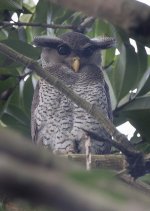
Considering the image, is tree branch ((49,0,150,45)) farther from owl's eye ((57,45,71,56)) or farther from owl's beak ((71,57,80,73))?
owl's eye ((57,45,71,56))

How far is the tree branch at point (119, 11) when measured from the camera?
386 mm

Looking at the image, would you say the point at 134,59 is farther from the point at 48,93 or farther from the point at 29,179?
the point at 29,179

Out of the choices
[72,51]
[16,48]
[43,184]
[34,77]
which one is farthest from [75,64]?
[43,184]

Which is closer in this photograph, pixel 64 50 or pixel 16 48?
pixel 16 48

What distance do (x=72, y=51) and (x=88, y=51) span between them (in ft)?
0.52

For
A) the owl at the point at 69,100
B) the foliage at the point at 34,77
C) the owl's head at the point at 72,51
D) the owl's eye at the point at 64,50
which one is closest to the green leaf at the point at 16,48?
the foliage at the point at 34,77

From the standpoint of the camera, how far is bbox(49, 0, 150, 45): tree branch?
0.39 m

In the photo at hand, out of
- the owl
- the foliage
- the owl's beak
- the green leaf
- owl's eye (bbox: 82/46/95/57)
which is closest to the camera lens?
the foliage

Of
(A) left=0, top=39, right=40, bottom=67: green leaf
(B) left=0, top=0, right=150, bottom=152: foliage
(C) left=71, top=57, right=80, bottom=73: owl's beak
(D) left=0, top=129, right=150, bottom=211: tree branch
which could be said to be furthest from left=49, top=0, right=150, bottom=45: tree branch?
(C) left=71, top=57, right=80, bottom=73: owl's beak

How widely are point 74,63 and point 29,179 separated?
424 cm

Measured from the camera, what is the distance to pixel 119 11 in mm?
387

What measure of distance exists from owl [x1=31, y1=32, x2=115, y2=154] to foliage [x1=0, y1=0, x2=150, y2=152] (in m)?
0.58

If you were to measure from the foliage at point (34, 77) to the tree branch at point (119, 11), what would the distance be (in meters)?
1.99

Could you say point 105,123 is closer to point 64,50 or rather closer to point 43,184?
point 43,184
